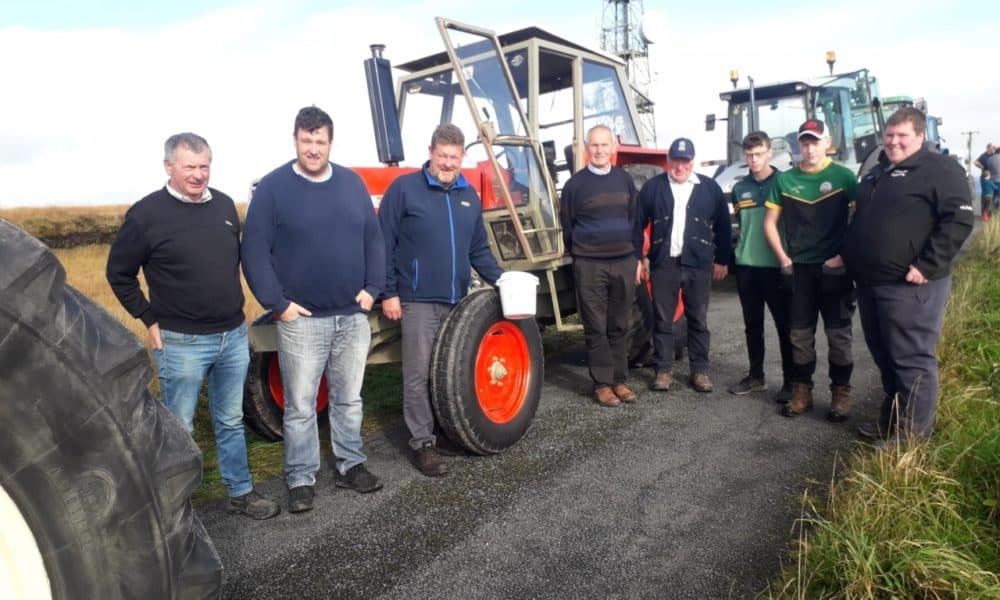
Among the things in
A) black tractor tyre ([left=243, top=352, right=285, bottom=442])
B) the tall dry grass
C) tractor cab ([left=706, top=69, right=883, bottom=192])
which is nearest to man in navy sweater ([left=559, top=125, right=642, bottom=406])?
black tractor tyre ([left=243, top=352, right=285, bottom=442])

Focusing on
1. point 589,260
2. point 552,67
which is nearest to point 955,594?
point 589,260

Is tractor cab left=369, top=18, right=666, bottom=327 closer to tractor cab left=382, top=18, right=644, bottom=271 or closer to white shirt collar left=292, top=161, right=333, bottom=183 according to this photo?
tractor cab left=382, top=18, right=644, bottom=271

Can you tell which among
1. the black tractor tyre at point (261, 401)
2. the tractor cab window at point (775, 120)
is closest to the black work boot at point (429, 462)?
the black tractor tyre at point (261, 401)

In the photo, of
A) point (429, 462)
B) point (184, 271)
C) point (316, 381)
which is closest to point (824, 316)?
point (429, 462)

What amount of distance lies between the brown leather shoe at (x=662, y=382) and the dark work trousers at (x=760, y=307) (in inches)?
22.0

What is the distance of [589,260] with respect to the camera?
4.68m

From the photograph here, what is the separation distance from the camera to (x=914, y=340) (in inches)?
140

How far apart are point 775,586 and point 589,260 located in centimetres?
262

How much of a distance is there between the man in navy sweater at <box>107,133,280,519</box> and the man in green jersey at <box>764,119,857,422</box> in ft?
10.4

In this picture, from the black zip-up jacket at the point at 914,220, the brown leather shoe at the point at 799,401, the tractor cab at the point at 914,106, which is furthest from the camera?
the tractor cab at the point at 914,106

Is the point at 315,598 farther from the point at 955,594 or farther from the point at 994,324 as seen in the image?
the point at 994,324

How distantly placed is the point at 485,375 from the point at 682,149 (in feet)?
7.11

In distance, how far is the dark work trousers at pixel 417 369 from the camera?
12.2 feet

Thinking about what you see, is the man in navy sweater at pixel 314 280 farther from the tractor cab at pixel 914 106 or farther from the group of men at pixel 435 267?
the tractor cab at pixel 914 106
